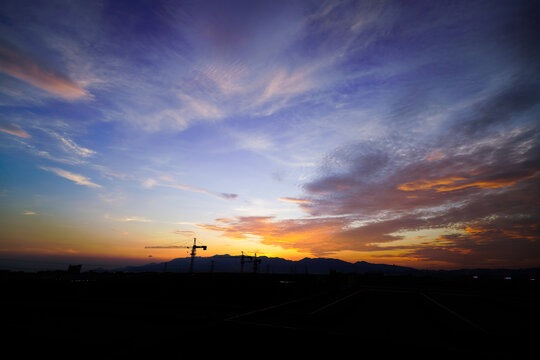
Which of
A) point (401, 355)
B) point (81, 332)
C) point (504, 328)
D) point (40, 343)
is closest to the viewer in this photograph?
point (401, 355)

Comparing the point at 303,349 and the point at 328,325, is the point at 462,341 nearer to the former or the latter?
the point at 328,325

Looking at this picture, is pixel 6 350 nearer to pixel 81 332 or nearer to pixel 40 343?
pixel 40 343

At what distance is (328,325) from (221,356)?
7054 mm

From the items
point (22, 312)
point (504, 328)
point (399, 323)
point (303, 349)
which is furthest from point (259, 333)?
point (22, 312)

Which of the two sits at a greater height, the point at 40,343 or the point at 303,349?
the point at 303,349

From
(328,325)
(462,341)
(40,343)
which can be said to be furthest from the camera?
(328,325)

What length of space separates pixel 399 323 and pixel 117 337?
Result: 13.5 m

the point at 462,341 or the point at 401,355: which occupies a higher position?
the point at 401,355

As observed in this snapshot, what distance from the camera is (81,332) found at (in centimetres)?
1045

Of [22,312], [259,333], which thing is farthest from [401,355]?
[22,312]

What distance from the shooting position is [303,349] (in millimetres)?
6629

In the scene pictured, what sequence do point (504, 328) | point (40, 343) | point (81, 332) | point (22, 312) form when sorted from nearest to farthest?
point (40, 343), point (81, 332), point (504, 328), point (22, 312)

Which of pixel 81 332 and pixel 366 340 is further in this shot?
pixel 81 332

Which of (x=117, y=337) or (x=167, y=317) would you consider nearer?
(x=117, y=337)
